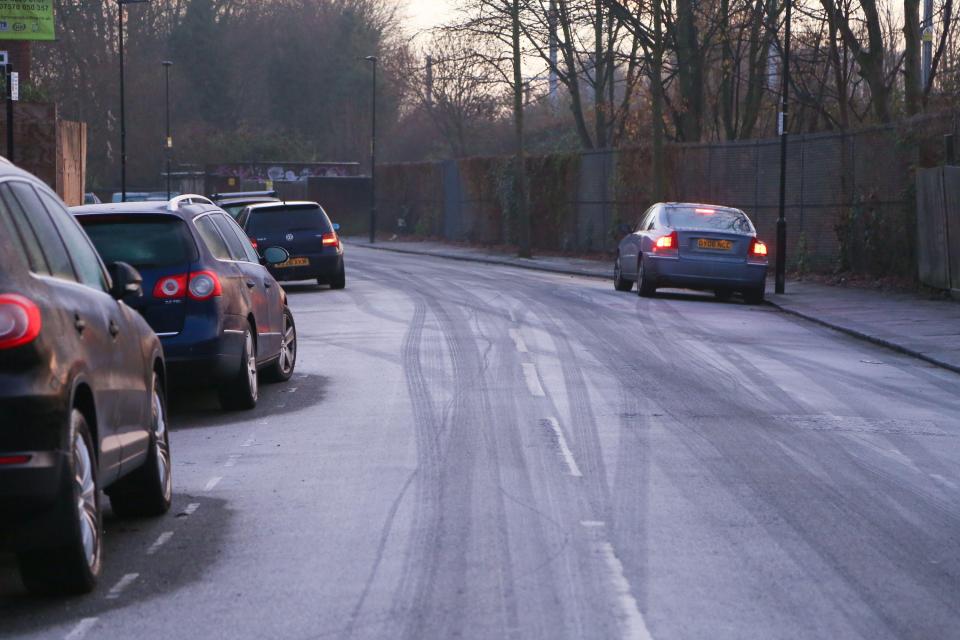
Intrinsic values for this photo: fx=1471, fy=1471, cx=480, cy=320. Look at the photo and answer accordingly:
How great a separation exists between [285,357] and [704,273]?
11208 mm

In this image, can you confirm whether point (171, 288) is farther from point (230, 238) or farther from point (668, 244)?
point (668, 244)

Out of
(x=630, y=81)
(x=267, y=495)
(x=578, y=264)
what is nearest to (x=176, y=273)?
(x=267, y=495)

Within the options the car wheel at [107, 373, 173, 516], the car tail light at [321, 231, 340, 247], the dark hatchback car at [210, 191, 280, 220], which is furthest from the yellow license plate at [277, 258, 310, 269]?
the car wheel at [107, 373, 173, 516]

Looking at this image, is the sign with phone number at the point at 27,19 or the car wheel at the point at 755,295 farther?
the sign with phone number at the point at 27,19

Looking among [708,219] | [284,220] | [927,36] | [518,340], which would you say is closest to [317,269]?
[284,220]

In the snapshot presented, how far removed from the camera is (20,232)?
18.5ft

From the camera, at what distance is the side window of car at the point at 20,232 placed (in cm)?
550

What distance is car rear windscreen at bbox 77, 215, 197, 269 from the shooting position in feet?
34.7

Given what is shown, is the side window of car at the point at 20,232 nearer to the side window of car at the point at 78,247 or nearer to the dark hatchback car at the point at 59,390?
the dark hatchback car at the point at 59,390

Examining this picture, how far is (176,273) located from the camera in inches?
419

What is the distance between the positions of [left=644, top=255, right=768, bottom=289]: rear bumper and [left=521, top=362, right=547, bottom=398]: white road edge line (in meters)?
9.36

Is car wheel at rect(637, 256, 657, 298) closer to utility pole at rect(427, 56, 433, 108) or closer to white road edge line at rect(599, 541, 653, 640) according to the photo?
white road edge line at rect(599, 541, 653, 640)


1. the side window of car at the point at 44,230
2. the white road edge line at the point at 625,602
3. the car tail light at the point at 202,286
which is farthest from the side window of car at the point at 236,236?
the white road edge line at the point at 625,602

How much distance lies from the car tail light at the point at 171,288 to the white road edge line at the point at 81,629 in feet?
17.8
